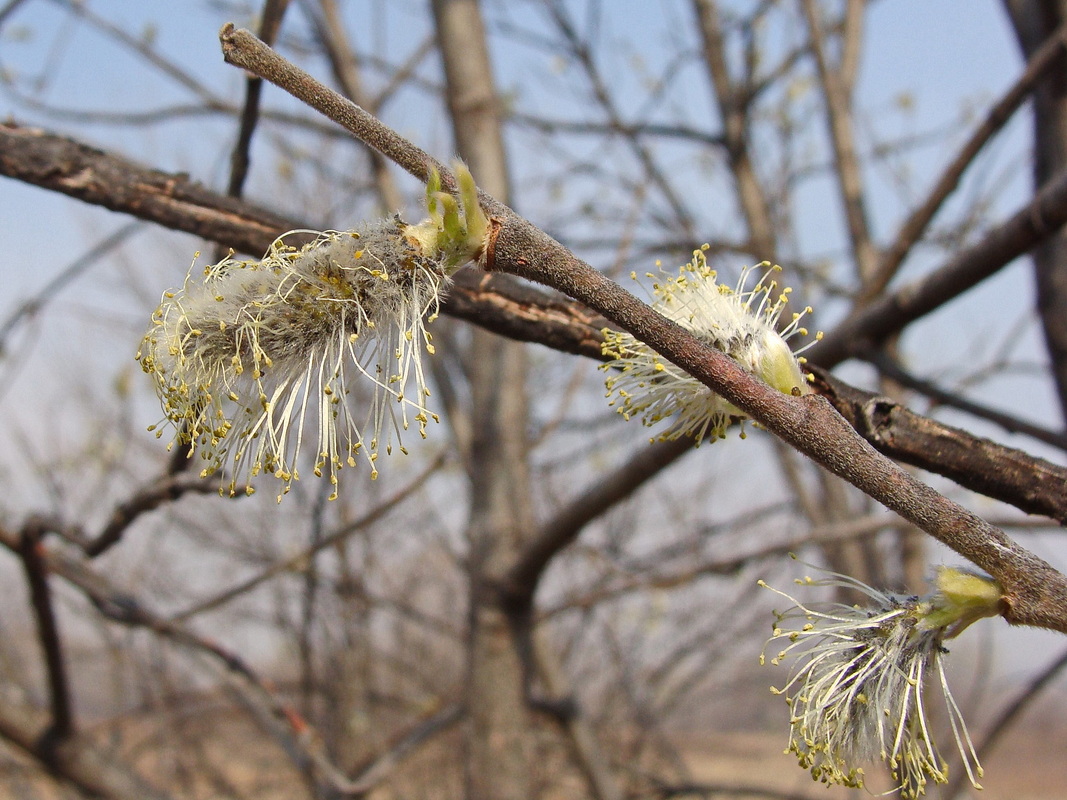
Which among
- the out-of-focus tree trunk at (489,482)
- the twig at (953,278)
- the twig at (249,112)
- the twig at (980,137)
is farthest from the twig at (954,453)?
the out-of-focus tree trunk at (489,482)

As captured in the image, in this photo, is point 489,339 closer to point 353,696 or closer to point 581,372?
point 581,372

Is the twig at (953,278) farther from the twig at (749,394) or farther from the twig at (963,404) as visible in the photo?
the twig at (749,394)

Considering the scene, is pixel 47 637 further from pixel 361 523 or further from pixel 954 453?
pixel 954 453

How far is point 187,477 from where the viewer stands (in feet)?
5.58

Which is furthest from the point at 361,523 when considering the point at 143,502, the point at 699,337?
the point at 699,337

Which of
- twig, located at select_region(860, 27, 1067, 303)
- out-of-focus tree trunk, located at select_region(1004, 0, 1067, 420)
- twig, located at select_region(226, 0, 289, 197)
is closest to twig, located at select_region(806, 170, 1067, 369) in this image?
twig, located at select_region(860, 27, 1067, 303)

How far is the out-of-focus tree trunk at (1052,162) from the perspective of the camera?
2.53 m

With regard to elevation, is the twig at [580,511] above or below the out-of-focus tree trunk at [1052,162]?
below

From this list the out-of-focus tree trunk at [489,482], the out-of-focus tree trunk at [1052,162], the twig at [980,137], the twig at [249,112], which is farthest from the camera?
the out-of-focus tree trunk at [489,482]

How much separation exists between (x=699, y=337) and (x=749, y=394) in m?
0.27

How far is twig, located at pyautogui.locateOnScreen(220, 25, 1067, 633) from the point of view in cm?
85

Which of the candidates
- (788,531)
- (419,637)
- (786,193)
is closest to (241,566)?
(419,637)

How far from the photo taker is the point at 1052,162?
8.45ft

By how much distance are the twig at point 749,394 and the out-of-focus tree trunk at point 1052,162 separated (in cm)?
202
